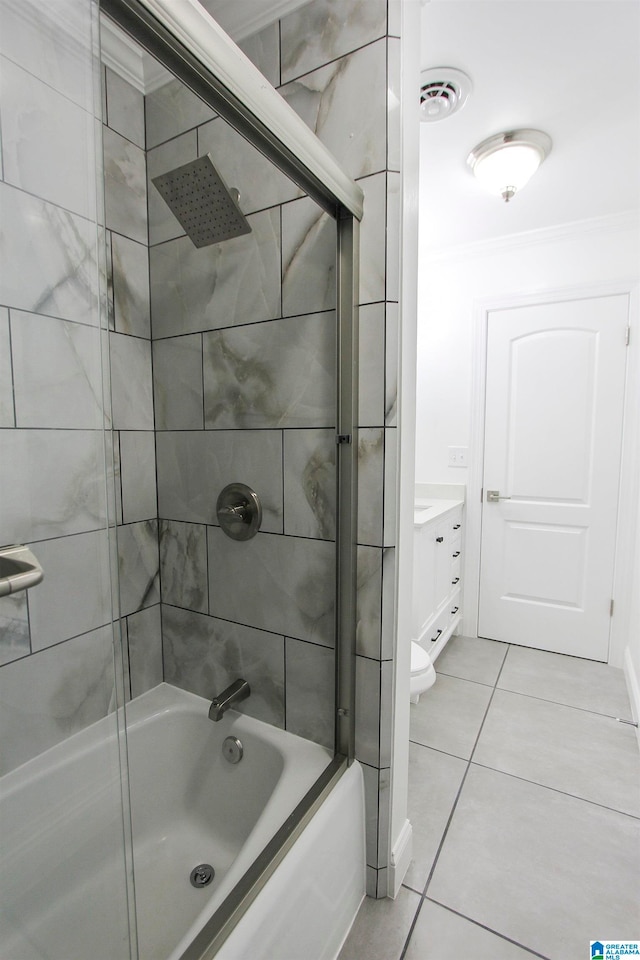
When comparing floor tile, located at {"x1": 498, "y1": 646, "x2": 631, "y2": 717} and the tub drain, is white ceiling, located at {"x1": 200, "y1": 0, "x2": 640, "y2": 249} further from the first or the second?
floor tile, located at {"x1": 498, "y1": 646, "x2": 631, "y2": 717}

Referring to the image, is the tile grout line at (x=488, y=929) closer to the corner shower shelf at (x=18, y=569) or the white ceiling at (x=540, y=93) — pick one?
the corner shower shelf at (x=18, y=569)

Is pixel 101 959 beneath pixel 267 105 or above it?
beneath

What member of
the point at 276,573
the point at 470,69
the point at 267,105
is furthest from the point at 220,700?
the point at 470,69

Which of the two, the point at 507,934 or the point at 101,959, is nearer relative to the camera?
the point at 101,959

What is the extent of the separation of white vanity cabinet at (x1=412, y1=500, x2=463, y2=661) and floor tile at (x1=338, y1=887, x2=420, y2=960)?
0.95 meters

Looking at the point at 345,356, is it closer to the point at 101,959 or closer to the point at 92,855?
the point at 92,855

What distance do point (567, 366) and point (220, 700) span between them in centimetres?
235

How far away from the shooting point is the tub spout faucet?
4.32ft

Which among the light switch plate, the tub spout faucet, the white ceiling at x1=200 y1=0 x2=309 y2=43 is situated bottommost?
the tub spout faucet

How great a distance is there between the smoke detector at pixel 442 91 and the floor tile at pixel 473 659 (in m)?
2.44

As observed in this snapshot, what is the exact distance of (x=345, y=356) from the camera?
3.57 feet

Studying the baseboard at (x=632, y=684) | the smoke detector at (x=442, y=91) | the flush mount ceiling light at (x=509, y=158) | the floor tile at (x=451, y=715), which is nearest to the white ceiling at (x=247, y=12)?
the smoke detector at (x=442, y=91)

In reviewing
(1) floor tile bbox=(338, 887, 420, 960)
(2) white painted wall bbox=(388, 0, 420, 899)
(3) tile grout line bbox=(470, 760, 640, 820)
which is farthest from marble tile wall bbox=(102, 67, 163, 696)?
(3) tile grout line bbox=(470, 760, 640, 820)

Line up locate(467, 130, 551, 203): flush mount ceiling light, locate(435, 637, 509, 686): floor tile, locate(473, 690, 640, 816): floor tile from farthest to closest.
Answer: locate(435, 637, 509, 686): floor tile, locate(467, 130, 551, 203): flush mount ceiling light, locate(473, 690, 640, 816): floor tile
